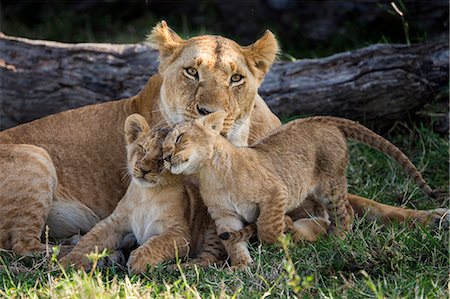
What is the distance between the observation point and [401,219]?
19.7ft

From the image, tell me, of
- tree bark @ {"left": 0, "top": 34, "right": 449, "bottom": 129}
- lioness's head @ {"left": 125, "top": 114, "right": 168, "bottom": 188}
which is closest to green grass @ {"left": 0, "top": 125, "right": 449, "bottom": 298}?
lioness's head @ {"left": 125, "top": 114, "right": 168, "bottom": 188}

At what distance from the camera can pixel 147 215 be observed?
5.46 meters

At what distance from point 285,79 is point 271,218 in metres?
2.51

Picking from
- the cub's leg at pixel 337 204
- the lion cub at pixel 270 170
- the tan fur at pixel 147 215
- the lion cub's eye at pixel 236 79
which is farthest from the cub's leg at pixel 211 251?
the lion cub's eye at pixel 236 79

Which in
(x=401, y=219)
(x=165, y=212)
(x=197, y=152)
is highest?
(x=197, y=152)

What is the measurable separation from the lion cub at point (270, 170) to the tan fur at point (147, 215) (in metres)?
0.25

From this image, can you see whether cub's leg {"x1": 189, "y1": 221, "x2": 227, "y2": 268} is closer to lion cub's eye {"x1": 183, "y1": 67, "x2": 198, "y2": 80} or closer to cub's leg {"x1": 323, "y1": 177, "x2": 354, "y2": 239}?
cub's leg {"x1": 323, "y1": 177, "x2": 354, "y2": 239}

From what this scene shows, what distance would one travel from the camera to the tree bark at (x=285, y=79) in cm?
738

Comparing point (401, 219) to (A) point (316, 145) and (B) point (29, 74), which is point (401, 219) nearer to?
(A) point (316, 145)

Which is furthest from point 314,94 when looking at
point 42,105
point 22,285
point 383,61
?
point 22,285

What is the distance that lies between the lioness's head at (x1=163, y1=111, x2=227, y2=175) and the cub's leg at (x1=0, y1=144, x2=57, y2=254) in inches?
→ 49.4

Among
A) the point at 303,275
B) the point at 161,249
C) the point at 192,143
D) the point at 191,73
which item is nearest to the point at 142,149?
the point at 192,143

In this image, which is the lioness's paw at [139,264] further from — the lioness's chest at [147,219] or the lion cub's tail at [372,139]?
the lion cub's tail at [372,139]

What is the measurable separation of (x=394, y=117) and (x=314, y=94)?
713 millimetres
